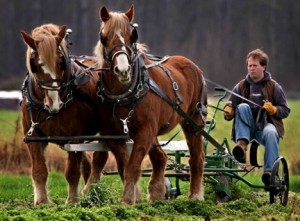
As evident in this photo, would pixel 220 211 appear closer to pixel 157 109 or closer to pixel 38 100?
pixel 157 109

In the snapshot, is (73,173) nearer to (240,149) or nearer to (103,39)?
(103,39)

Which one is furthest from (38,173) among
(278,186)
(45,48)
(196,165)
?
(278,186)

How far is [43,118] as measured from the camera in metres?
9.48

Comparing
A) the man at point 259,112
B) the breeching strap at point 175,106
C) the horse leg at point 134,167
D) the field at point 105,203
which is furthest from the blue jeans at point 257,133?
the horse leg at point 134,167

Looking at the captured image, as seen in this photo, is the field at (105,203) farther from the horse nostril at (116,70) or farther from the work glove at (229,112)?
the horse nostril at (116,70)

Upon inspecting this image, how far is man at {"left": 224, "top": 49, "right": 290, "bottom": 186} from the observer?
413 inches

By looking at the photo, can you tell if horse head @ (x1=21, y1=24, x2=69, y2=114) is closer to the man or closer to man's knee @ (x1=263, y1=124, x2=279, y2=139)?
the man

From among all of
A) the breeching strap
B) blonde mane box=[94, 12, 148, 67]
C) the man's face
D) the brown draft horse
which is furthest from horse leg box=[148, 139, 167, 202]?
blonde mane box=[94, 12, 148, 67]

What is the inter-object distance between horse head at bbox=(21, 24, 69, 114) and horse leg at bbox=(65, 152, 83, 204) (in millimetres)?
857

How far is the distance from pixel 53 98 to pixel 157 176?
199 cm

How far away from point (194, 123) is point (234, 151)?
0.53 meters

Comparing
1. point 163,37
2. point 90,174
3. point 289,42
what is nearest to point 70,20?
point 163,37

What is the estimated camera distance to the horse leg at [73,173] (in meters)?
9.99

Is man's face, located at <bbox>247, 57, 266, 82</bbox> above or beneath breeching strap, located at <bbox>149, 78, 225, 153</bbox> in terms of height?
above
